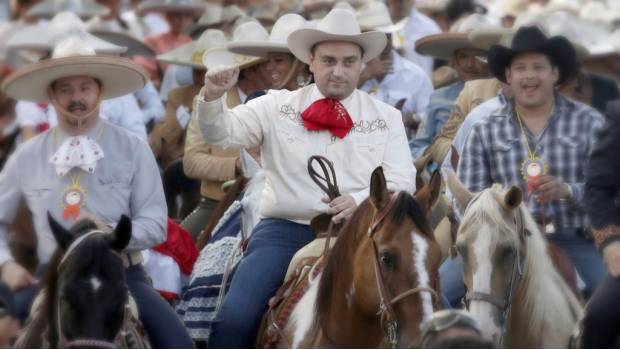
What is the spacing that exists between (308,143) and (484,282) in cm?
183

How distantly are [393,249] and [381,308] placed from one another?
0.30 metres

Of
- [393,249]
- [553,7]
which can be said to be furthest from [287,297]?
[553,7]

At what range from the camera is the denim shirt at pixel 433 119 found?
14055mm

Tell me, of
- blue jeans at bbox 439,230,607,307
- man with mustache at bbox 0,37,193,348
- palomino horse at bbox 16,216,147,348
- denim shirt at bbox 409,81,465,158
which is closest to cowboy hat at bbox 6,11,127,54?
denim shirt at bbox 409,81,465,158

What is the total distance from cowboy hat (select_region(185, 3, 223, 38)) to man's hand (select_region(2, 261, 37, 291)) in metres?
9.36

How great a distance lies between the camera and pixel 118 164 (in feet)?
32.6

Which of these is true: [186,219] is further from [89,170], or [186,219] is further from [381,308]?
[381,308]

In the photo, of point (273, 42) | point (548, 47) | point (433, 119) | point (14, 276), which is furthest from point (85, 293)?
point (433, 119)

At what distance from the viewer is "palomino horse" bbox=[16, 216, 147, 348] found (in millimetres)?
8352

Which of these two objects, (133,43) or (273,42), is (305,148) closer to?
(273,42)

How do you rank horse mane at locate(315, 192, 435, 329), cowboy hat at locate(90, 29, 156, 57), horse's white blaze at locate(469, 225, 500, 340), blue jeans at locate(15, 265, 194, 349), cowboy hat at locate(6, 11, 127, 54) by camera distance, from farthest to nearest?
cowboy hat at locate(90, 29, 156, 57) < cowboy hat at locate(6, 11, 127, 54) < blue jeans at locate(15, 265, 194, 349) < horse's white blaze at locate(469, 225, 500, 340) < horse mane at locate(315, 192, 435, 329)

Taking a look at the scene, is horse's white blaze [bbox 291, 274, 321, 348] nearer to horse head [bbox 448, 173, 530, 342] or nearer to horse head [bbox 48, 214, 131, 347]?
horse head [bbox 448, 173, 530, 342]

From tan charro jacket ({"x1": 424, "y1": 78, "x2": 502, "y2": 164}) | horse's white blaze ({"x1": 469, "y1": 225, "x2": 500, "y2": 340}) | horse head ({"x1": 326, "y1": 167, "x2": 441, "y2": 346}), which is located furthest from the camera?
tan charro jacket ({"x1": 424, "y1": 78, "x2": 502, "y2": 164})

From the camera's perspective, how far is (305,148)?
10641mm
